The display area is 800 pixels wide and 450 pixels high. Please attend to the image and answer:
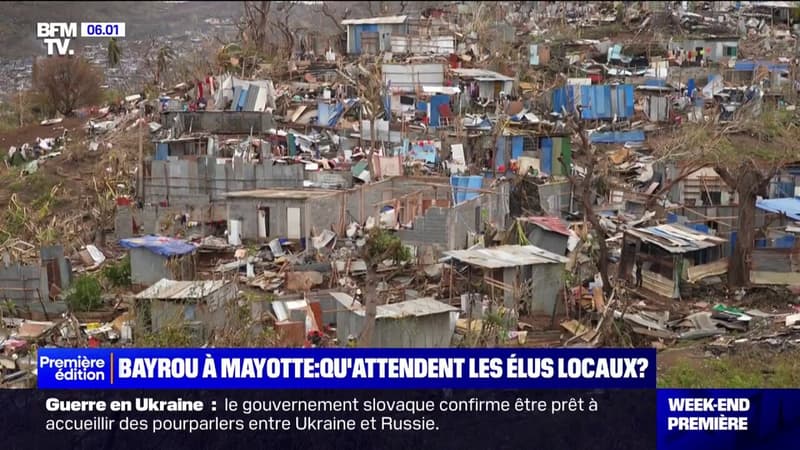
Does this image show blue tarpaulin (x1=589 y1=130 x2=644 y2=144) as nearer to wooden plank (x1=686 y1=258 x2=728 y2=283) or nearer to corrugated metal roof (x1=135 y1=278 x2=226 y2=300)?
wooden plank (x1=686 y1=258 x2=728 y2=283)

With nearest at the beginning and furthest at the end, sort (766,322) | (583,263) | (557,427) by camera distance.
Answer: (557,427) < (766,322) < (583,263)

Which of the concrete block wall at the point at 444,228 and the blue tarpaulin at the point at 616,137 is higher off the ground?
the blue tarpaulin at the point at 616,137

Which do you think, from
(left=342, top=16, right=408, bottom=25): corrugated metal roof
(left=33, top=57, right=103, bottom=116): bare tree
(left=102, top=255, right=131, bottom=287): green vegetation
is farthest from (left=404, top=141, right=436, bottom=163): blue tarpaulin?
(left=33, top=57, right=103, bottom=116): bare tree

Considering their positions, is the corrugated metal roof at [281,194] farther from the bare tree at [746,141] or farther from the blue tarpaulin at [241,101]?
the bare tree at [746,141]

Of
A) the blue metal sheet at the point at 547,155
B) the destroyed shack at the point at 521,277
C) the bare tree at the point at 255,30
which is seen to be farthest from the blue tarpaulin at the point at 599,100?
the destroyed shack at the point at 521,277

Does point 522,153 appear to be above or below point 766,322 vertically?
above

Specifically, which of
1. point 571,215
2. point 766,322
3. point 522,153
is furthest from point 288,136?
point 766,322

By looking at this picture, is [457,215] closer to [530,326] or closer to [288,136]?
[530,326]
